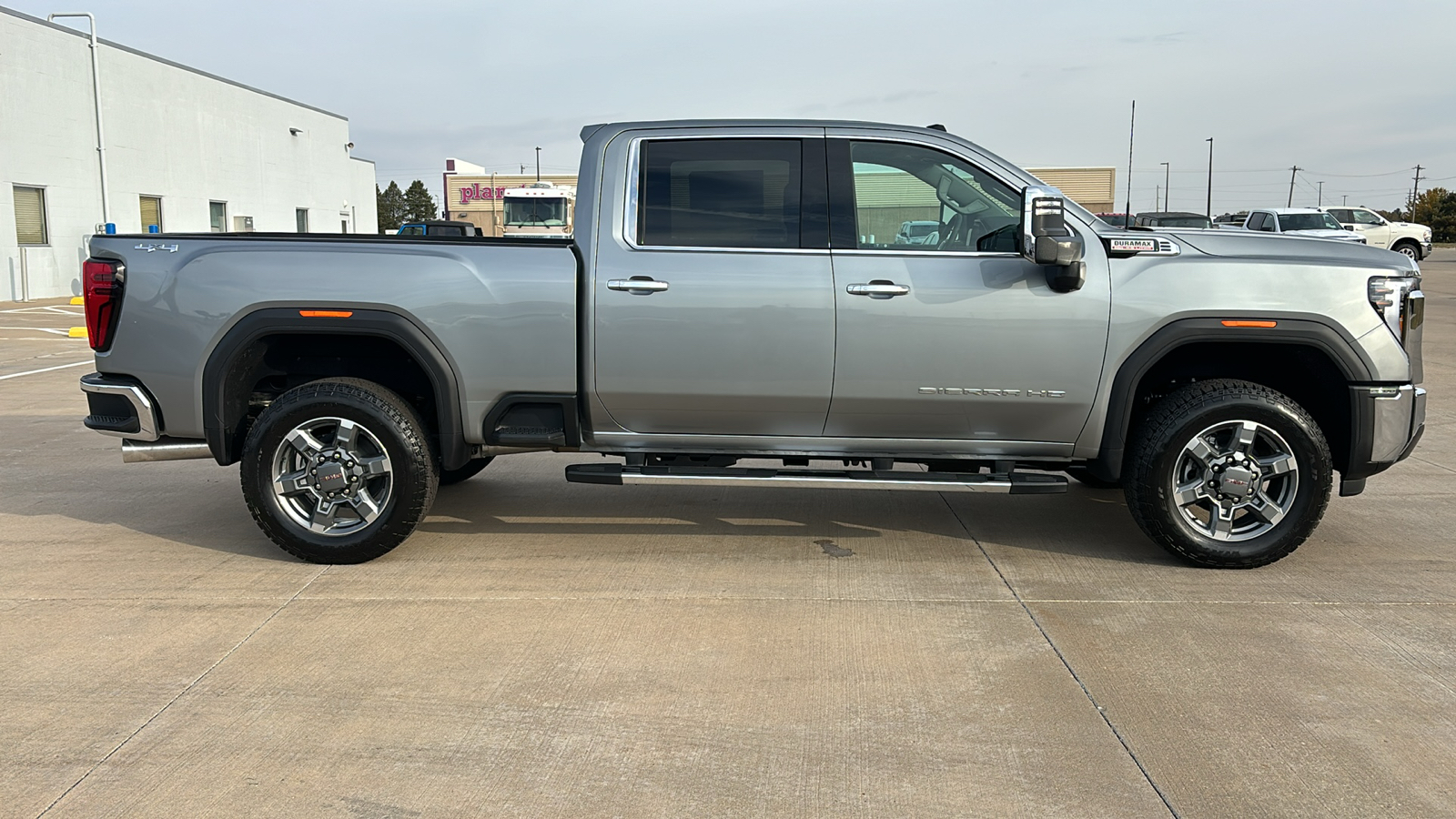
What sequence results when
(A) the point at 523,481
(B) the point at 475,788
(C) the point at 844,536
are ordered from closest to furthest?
(B) the point at 475,788, (C) the point at 844,536, (A) the point at 523,481

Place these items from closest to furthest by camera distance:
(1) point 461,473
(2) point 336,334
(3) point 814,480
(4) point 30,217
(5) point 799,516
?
(3) point 814,480 → (2) point 336,334 → (5) point 799,516 → (1) point 461,473 → (4) point 30,217

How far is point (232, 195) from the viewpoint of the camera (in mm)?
33719

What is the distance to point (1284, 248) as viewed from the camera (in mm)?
5051

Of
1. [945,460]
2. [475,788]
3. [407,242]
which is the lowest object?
[475,788]

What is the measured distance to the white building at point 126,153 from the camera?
→ 2419 cm

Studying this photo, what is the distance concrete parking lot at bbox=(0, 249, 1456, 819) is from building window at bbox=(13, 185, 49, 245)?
72.6 ft

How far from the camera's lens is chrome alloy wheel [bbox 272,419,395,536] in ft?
16.8

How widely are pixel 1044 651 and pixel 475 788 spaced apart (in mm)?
2153

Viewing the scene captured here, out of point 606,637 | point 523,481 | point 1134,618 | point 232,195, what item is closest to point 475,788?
point 606,637

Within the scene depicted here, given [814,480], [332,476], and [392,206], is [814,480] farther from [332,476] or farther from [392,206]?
[392,206]

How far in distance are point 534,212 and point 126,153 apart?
1127 centimetres

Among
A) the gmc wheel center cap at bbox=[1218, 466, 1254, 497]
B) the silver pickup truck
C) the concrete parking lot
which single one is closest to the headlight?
the silver pickup truck

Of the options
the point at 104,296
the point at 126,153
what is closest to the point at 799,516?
the point at 104,296

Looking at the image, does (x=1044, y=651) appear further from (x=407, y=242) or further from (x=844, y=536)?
(x=407, y=242)
